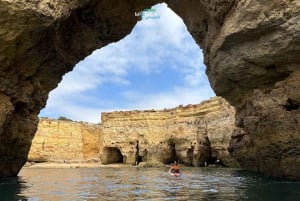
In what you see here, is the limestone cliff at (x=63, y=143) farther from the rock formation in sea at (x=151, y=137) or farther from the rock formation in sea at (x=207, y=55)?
the rock formation in sea at (x=207, y=55)

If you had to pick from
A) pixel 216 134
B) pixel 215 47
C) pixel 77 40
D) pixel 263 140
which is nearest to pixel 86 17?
pixel 77 40

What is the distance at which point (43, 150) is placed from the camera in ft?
182

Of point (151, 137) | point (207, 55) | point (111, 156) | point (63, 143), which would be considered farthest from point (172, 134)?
point (207, 55)

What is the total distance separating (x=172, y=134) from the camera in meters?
45.5

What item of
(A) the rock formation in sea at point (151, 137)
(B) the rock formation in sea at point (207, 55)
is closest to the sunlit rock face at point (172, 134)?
(A) the rock formation in sea at point (151, 137)

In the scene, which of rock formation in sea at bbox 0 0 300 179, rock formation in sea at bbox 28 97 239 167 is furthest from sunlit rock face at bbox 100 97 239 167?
rock formation in sea at bbox 0 0 300 179

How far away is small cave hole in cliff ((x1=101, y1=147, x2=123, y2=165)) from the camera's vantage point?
51062 millimetres

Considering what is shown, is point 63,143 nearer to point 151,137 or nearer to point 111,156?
point 111,156

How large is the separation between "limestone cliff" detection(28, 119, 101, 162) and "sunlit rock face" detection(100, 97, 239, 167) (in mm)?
9358

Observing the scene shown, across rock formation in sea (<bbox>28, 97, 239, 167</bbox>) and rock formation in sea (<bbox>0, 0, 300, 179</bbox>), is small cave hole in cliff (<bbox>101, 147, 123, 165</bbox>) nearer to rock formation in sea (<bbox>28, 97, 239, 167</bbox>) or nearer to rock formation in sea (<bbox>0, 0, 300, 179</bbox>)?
rock formation in sea (<bbox>28, 97, 239, 167</bbox>)

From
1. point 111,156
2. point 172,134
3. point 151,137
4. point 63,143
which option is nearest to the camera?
point 172,134

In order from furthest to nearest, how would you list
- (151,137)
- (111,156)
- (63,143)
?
(63,143) < (111,156) < (151,137)

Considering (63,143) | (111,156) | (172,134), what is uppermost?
(172,134)

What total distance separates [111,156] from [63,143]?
10114mm
